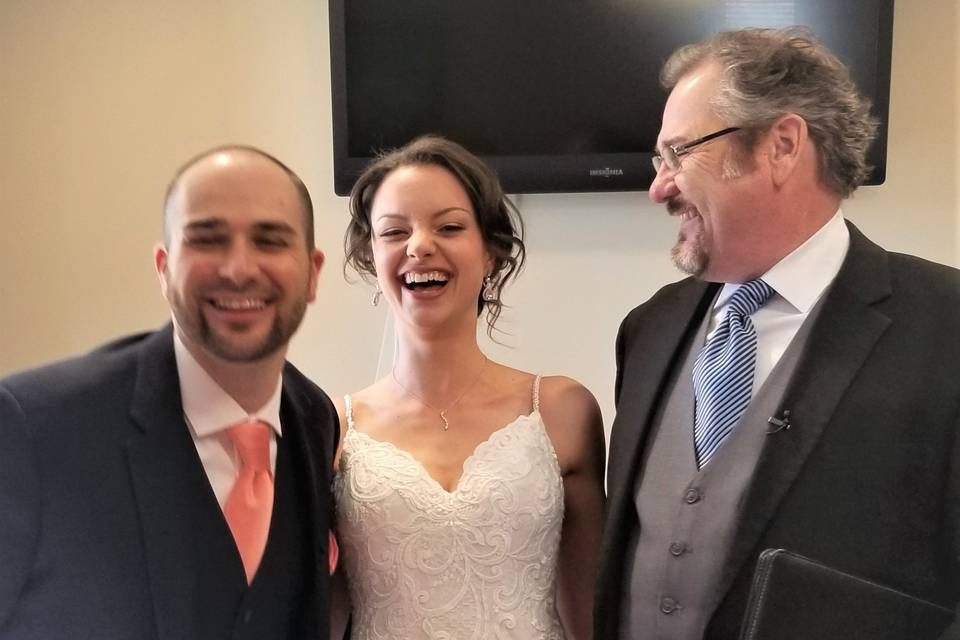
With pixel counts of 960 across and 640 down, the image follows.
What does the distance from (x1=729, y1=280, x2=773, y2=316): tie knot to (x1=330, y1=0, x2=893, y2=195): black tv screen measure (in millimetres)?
1054

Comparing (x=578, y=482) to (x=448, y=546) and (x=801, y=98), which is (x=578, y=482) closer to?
(x=448, y=546)

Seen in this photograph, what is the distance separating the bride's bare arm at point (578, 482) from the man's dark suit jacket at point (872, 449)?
0.50 m

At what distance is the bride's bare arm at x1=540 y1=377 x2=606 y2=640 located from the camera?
180 cm

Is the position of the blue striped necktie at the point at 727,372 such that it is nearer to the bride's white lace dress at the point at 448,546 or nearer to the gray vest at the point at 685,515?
the gray vest at the point at 685,515

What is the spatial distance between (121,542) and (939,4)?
2.51 m

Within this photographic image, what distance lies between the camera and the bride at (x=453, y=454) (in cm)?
165

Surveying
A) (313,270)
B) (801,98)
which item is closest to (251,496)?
(313,270)

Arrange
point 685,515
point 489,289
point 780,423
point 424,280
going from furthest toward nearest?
1. point 489,289
2. point 424,280
3. point 685,515
4. point 780,423

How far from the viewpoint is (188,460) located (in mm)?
1173

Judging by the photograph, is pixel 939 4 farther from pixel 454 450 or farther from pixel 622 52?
pixel 454 450

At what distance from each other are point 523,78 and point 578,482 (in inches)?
50.4

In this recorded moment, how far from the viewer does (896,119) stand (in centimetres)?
248

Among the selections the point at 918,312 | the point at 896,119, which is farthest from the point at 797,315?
the point at 896,119

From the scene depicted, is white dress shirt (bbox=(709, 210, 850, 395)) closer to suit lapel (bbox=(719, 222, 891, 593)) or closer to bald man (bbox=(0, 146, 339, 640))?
suit lapel (bbox=(719, 222, 891, 593))
